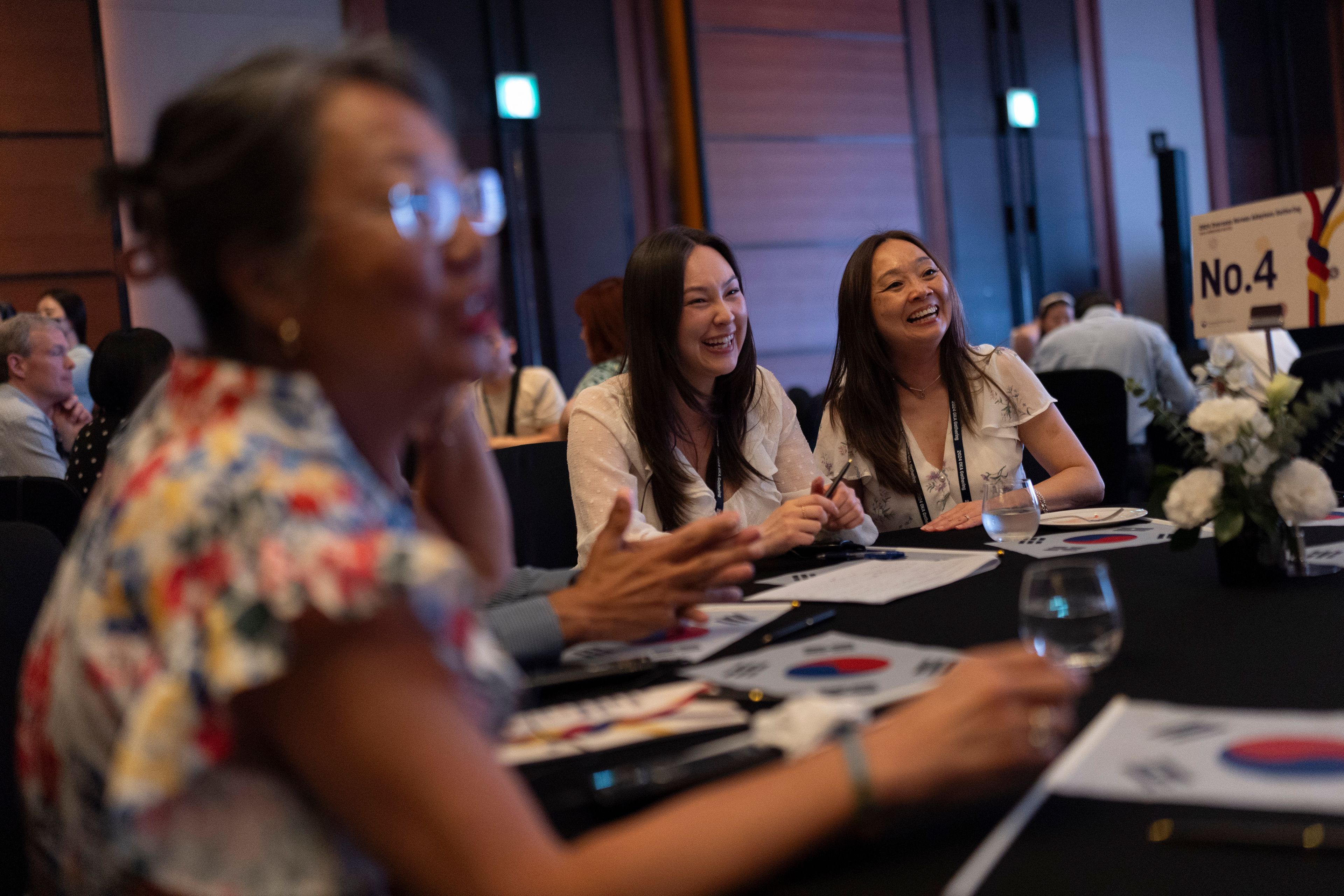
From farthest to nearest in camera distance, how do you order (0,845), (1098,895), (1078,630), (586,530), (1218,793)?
(586,530)
(0,845)
(1078,630)
(1218,793)
(1098,895)

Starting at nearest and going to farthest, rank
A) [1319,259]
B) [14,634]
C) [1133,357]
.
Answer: [14,634]
[1319,259]
[1133,357]

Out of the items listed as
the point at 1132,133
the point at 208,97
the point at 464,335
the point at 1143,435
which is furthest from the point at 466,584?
the point at 1132,133

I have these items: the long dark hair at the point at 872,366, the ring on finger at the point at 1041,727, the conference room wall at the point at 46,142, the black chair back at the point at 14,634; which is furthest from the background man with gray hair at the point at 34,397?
the ring on finger at the point at 1041,727

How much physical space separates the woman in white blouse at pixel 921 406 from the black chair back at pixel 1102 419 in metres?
0.82

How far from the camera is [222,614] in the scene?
2.13ft

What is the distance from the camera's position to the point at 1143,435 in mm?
6066

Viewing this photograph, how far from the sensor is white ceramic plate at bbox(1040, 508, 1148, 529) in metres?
2.03

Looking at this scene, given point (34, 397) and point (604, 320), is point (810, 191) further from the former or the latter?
point (34, 397)

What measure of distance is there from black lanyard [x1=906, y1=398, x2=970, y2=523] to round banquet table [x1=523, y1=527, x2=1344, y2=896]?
2.98 feet

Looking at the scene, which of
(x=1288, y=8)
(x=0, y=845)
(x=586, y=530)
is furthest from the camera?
(x=1288, y=8)

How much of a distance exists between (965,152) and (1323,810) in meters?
8.37

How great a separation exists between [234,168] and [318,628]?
0.33 meters

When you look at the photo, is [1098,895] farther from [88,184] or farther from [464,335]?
[88,184]

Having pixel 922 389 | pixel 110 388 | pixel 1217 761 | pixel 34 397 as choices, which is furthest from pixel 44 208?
pixel 1217 761
